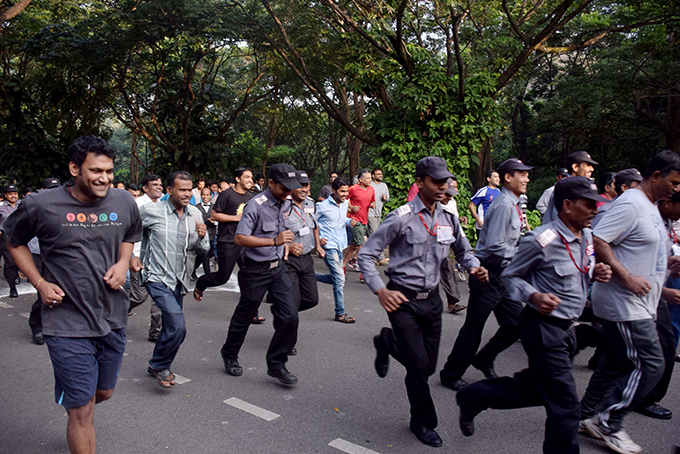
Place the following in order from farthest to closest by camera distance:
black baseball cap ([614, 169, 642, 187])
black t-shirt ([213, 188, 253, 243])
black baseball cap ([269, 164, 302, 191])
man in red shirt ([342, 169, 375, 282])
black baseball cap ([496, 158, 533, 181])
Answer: man in red shirt ([342, 169, 375, 282])
black t-shirt ([213, 188, 253, 243])
black baseball cap ([614, 169, 642, 187])
black baseball cap ([269, 164, 302, 191])
black baseball cap ([496, 158, 533, 181])

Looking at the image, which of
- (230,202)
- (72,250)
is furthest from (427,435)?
(230,202)

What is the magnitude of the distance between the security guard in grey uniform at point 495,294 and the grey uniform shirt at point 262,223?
5.81 ft

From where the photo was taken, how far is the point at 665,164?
3756mm

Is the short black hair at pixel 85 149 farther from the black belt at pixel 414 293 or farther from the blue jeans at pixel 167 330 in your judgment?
the black belt at pixel 414 293

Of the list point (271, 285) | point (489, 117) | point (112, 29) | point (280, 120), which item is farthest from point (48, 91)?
point (271, 285)

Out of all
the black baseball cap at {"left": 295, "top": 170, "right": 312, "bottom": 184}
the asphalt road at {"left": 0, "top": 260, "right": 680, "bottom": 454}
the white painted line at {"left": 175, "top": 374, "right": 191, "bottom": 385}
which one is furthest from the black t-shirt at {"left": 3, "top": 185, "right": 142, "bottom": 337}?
the black baseball cap at {"left": 295, "top": 170, "right": 312, "bottom": 184}

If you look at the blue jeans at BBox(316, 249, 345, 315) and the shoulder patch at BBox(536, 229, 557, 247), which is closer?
the shoulder patch at BBox(536, 229, 557, 247)

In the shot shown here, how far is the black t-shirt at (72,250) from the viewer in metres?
3.07

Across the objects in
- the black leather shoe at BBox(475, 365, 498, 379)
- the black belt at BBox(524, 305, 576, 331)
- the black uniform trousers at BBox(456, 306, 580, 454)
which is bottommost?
the black leather shoe at BBox(475, 365, 498, 379)

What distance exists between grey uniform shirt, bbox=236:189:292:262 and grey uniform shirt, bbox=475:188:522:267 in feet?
6.04

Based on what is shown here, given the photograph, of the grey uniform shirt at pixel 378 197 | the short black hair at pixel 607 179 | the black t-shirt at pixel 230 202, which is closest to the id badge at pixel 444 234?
the short black hair at pixel 607 179

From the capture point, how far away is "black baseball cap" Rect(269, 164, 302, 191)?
15.9 ft

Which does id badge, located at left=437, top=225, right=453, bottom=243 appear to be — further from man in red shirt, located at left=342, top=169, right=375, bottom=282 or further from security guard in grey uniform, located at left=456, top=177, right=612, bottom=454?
man in red shirt, located at left=342, top=169, right=375, bottom=282

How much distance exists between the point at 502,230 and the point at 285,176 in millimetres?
1893
